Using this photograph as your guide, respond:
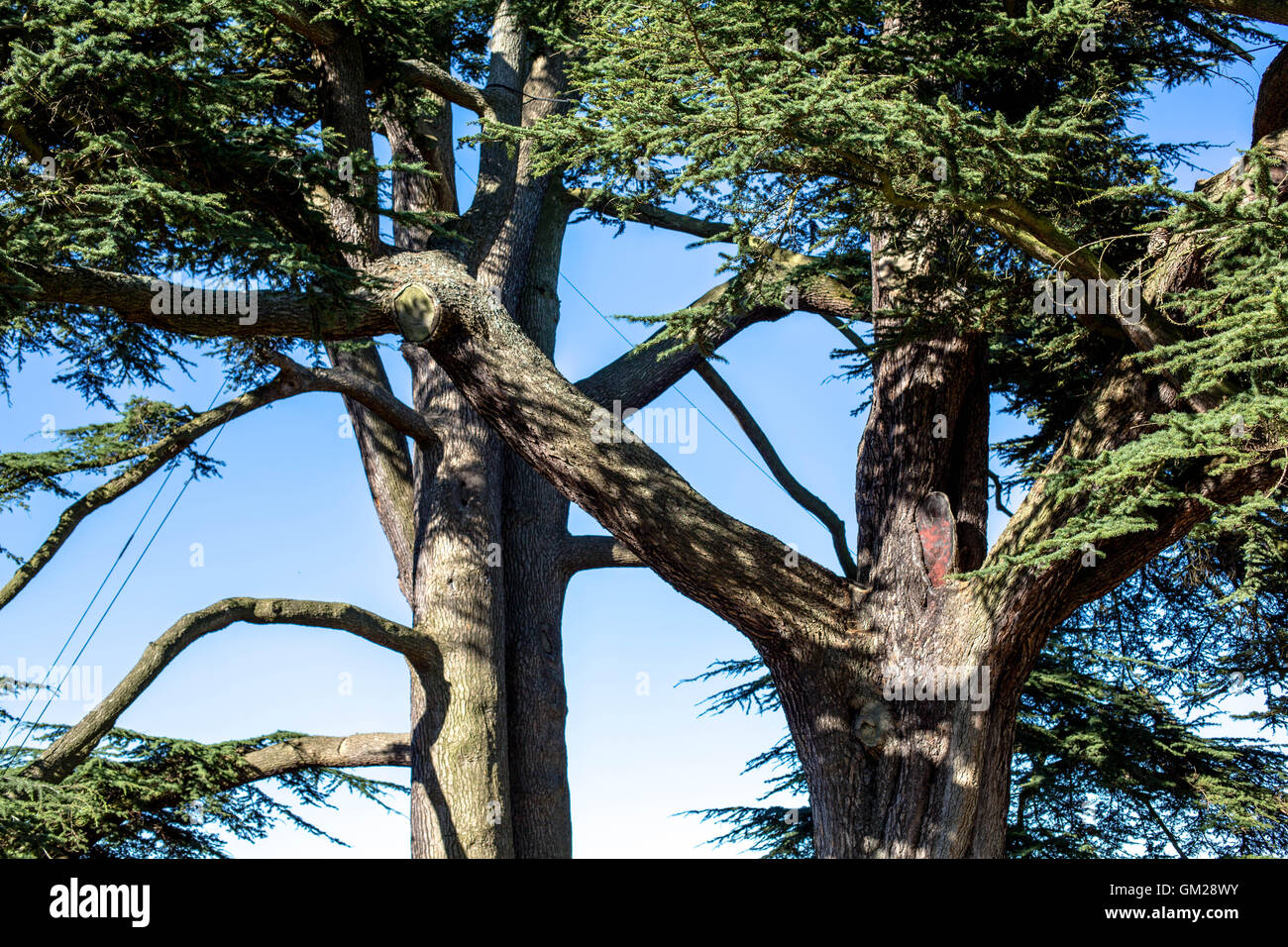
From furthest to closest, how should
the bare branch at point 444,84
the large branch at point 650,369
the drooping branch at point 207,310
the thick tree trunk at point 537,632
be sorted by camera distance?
the large branch at point 650,369
the bare branch at point 444,84
the thick tree trunk at point 537,632
the drooping branch at point 207,310

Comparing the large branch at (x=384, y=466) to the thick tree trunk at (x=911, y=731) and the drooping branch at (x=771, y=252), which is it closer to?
the drooping branch at (x=771, y=252)

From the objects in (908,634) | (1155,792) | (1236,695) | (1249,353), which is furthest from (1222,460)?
(1155,792)

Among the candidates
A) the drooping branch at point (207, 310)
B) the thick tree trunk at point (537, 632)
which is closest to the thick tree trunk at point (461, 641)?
the thick tree trunk at point (537, 632)

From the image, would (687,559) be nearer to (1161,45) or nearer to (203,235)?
(203,235)

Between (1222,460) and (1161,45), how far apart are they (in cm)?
247

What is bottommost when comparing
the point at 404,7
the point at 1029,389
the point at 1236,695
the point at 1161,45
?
the point at 1236,695

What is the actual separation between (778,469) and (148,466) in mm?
5250

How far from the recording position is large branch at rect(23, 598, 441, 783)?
603cm

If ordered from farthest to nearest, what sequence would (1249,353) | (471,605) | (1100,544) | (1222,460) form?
(471,605)
(1100,544)
(1222,460)
(1249,353)

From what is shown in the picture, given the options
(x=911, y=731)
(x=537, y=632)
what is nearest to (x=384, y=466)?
(x=537, y=632)

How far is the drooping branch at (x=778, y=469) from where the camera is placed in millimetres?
9517

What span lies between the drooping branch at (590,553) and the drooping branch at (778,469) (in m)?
A: 1.55

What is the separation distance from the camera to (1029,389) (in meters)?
7.78

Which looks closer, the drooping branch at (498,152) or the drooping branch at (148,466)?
the drooping branch at (148,466)
